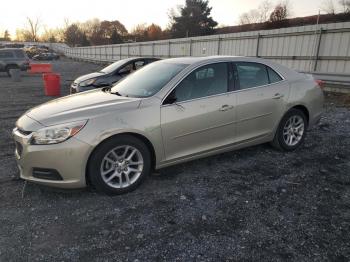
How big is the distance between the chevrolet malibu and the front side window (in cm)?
1

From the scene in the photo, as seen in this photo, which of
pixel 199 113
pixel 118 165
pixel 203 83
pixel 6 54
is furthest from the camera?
pixel 6 54

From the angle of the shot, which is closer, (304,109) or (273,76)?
(273,76)

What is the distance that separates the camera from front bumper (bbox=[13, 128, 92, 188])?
3.34 m

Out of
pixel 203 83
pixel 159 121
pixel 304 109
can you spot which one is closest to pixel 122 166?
pixel 159 121

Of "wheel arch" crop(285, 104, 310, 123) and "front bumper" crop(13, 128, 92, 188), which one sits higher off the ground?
"wheel arch" crop(285, 104, 310, 123)

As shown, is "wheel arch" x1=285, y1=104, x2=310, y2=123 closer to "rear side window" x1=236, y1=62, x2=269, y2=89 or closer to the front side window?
"rear side window" x1=236, y1=62, x2=269, y2=89

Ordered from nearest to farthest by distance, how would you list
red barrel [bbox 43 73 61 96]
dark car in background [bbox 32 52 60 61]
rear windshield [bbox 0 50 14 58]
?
red barrel [bbox 43 73 61 96] < rear windshield [bbox 0 50 14 58] < dark car in background [bbox 32 52 60 61]

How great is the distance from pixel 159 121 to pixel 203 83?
919 millimetres

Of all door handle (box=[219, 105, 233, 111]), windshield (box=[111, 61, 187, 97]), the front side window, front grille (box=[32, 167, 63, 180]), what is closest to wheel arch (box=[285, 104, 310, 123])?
door handle (box=[219, 105, 233, 111])

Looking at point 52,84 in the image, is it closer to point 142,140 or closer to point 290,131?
point 142,140

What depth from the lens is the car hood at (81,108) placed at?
3528 millimetres

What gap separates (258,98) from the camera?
4598 millimetres

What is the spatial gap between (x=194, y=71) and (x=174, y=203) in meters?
1.78

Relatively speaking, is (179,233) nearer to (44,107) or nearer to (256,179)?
(256,179)
